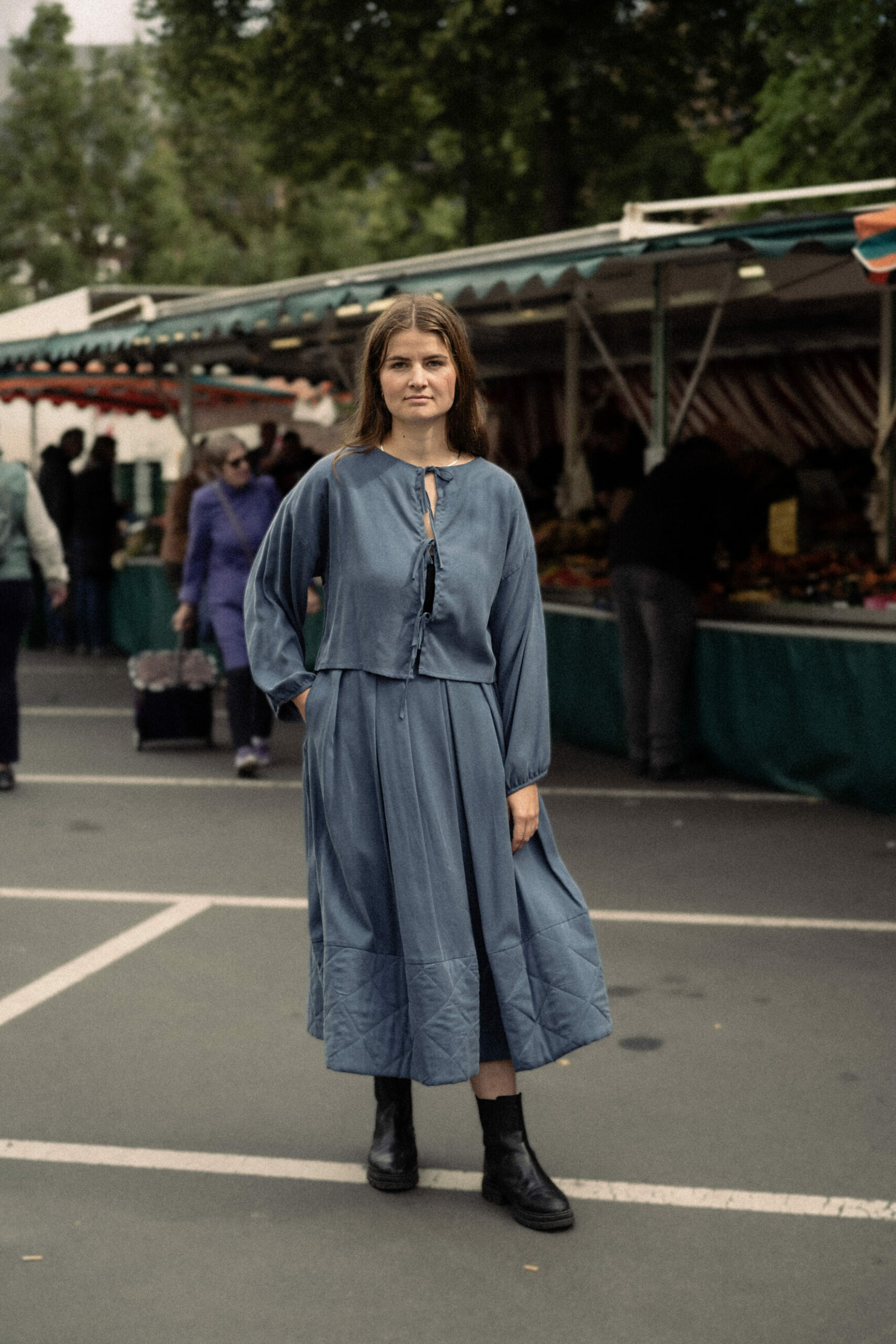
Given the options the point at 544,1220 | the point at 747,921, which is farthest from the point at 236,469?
the point at 544,1220

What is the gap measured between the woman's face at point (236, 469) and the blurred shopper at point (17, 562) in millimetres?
1017

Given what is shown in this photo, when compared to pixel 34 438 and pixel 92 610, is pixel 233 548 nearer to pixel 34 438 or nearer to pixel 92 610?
pixel 92 610

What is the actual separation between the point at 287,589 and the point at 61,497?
14026 millimetres

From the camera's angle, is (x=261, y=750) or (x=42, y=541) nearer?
(x=42, y=541)

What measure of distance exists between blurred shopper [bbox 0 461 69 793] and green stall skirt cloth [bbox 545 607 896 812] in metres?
3.24

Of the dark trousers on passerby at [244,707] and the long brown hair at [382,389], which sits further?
the dark trousers on passerby at [244,707]

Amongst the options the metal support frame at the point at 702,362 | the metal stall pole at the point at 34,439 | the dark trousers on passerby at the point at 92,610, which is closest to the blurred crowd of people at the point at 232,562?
the metal support frame at the point at 702,362

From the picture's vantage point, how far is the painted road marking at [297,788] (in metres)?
8.30

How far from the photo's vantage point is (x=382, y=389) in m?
3.35

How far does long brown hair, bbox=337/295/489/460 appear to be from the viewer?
10.8 ft

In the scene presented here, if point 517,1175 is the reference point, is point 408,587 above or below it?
above

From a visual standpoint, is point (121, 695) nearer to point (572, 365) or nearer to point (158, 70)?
point (572, 365)

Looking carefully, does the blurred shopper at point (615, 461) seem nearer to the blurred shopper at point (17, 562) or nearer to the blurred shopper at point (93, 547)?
the blurred shopper at point (17, 562)

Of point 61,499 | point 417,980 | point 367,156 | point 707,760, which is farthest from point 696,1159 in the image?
point 367,156
